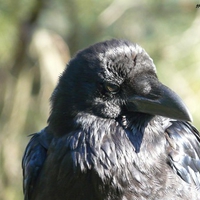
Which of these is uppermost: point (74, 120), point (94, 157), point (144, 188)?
point (74, 120)

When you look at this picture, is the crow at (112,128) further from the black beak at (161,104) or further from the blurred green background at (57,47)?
the blurred green background at (57,47)

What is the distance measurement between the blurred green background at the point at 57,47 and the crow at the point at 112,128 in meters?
2.57

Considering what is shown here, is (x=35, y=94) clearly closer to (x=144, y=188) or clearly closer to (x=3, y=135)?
(x=3, y=135)

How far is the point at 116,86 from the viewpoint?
13.6ft

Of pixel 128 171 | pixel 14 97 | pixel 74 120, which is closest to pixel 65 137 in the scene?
pixel 74 120

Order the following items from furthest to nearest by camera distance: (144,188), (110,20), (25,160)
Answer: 1. (110,20)
2. (25,160)
3. (144,188)

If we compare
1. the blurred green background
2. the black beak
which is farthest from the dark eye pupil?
the blurred green background

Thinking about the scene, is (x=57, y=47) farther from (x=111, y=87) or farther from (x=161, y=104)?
(x=161, y=104)

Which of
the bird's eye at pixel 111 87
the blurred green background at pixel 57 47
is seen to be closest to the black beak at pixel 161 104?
the bird's eye at pixel 111 87

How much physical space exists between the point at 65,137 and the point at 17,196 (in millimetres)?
2982

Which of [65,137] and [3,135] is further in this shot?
[3,135]

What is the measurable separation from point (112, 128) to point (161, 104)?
35 cm

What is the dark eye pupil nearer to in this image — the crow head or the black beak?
the crow head

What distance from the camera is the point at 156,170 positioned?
13.8 feet
